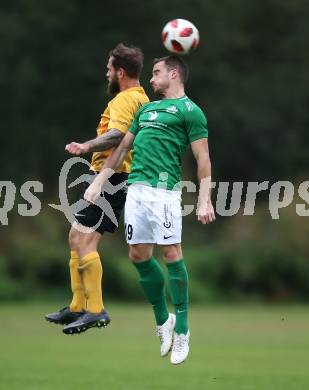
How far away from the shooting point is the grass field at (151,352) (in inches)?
501

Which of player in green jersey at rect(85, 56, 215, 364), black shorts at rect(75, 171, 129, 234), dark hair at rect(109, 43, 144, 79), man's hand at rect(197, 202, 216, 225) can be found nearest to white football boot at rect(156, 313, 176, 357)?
player in green jersey at rect(85, 56, 215, 364)

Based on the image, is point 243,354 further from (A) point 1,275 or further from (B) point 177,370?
(A) point 1,275

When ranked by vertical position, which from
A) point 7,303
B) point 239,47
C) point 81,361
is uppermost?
point 239,47

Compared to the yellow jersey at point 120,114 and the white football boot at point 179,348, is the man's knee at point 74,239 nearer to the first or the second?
the yellow jersey at point 120,114

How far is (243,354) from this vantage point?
55.2 feet

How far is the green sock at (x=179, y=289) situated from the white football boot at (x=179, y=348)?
0.13 feet

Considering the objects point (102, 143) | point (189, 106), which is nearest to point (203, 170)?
point (189, 106)

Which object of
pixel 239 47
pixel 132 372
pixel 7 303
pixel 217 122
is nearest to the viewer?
pixel 132 372

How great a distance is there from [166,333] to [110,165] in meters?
1.38

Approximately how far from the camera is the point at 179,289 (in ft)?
30.0

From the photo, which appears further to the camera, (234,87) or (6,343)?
(234,87)

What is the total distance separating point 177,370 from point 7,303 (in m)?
10.8

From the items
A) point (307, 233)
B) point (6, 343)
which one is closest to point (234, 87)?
point (307, 233)

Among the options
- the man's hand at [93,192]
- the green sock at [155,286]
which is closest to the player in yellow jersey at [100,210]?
the man's hand at [93,192]
